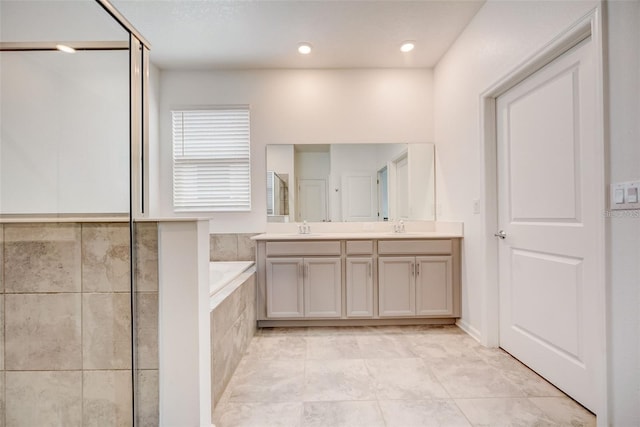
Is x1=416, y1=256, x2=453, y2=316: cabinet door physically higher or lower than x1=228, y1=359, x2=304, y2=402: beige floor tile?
higher

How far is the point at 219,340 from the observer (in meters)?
1.59

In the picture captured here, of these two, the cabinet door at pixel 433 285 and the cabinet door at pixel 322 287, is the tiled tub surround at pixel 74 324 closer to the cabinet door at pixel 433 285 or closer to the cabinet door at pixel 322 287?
the cabinet door at pixel 322 287

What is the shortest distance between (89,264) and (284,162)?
2.10 meters

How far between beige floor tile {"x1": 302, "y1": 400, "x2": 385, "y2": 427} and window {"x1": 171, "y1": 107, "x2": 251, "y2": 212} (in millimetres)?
2047

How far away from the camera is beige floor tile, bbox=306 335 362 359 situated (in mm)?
2058

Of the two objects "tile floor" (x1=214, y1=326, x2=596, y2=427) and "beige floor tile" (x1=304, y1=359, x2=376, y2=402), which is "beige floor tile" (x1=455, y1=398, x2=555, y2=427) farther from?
"beige floor tile" (x1=304, y1=359, x2=376, y2=402)

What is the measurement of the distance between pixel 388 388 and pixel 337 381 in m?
0.29

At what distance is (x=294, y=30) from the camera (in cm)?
241

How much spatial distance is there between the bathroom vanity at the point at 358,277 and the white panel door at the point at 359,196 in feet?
1.74

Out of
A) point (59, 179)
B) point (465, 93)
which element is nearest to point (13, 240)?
point (59, 179)

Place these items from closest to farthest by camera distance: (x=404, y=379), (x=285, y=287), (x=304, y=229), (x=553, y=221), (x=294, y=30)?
(x=553, y=221) → (x=404, y=379) → (x=294, y=30) → (x=285, y=287) → (x=304, y=229)

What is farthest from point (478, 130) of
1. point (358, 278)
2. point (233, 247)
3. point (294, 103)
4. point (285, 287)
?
point (233, 247)

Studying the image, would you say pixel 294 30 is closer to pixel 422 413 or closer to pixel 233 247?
pixel 233 247

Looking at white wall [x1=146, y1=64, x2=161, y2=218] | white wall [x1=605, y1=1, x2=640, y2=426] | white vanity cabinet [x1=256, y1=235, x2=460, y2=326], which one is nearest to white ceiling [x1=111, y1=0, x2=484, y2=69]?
white wall [x1=146, y1=64, x2=161, y2=218]
